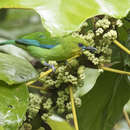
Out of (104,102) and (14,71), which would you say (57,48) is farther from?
(14,71)

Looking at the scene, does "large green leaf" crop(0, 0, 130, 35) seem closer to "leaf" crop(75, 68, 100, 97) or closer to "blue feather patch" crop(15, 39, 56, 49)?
"leaf" crop(75, 68, 100, 97)

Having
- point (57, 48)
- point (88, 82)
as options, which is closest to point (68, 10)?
point (88, 82)

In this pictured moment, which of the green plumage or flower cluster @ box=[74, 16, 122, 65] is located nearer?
flower cluster @ box=[74, 16, 122, 65]

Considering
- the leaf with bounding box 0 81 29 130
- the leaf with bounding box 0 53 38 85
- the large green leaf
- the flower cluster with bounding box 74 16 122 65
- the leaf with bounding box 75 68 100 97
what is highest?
the large green leaf

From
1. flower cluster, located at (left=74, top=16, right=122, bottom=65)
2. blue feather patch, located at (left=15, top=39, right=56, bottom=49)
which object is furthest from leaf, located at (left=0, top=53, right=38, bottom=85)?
blue feather patch, located at (left=15, top=39, right=56, bottom=49)

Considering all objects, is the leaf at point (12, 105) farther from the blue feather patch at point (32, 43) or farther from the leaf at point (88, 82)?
the blue feather patch at point (32, 43)

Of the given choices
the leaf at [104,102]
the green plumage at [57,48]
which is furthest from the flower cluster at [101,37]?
the leaf at [104,102]
